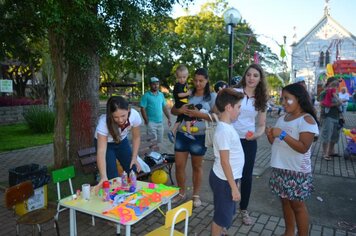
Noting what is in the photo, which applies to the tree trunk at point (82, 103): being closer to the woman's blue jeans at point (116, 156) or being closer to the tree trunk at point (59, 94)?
the tree trunk at point (59, 94)

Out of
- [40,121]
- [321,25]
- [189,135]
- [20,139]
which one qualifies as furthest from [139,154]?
[321,25]

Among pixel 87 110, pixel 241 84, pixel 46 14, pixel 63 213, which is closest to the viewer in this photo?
pixel 46 14

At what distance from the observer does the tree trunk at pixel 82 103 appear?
5312 mm

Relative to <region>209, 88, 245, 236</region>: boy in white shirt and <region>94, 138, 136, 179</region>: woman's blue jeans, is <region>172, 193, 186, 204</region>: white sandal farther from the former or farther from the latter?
<region>209, 88, 245, 236</region>: boy in white shirt

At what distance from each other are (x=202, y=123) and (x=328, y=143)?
4648mm

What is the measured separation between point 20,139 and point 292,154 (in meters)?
9.86

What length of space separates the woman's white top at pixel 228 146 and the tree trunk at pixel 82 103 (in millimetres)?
3444

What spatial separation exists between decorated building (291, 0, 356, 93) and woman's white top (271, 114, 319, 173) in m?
34.5

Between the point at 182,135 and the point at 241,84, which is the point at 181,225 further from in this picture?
the point at 241,84

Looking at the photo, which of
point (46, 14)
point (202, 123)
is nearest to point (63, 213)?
point (202, 123)

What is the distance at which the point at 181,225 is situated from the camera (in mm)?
3688

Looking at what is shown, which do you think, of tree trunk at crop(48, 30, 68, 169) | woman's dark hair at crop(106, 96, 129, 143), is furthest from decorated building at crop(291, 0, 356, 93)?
woman's dark hair at crop(106, 96, 129, 143)

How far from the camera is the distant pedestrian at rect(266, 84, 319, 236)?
278 cm

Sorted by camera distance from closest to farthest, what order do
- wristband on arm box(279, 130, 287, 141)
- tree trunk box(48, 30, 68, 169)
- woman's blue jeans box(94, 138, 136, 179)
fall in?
wristband on arm box(279, 130, 287, 141), woman's blue jeans box(94, 138, 136, 179), tree trunk box(48, 30, 68, 169)
